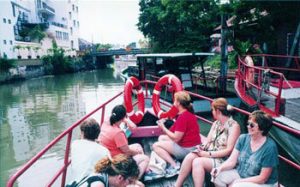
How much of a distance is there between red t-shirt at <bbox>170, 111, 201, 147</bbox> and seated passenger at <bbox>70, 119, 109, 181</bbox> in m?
1.12

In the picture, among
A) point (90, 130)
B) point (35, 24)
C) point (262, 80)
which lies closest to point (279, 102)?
point (262, 80)

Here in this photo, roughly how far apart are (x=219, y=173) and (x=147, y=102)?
11495 millimetres

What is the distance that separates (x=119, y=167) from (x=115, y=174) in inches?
2.7

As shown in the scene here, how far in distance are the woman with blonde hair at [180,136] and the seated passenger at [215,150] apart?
0.25m

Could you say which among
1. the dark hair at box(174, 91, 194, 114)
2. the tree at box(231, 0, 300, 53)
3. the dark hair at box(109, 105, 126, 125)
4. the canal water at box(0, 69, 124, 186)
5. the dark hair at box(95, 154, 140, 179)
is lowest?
the canal water at box(0, 69, 124, 186)

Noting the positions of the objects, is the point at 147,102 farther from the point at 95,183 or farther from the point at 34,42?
the point at 34,42

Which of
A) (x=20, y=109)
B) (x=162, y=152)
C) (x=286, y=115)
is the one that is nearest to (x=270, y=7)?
(x=286, y=115)

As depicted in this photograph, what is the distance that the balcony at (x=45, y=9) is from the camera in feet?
207

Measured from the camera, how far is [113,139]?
12.3 ft

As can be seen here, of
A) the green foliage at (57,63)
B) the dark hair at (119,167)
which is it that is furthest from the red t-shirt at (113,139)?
the green foliage at (57,63)

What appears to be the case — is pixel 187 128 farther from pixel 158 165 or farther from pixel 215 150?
pixel 158 165

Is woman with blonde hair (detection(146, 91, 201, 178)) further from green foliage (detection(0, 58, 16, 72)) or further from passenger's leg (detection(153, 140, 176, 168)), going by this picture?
green foliage (detection(0, 58, 16, 72))

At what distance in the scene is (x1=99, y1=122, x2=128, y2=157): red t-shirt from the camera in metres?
3.73

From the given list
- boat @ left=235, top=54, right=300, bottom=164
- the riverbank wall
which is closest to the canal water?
boat @ left=235, top=54, right=300, bottom=164
